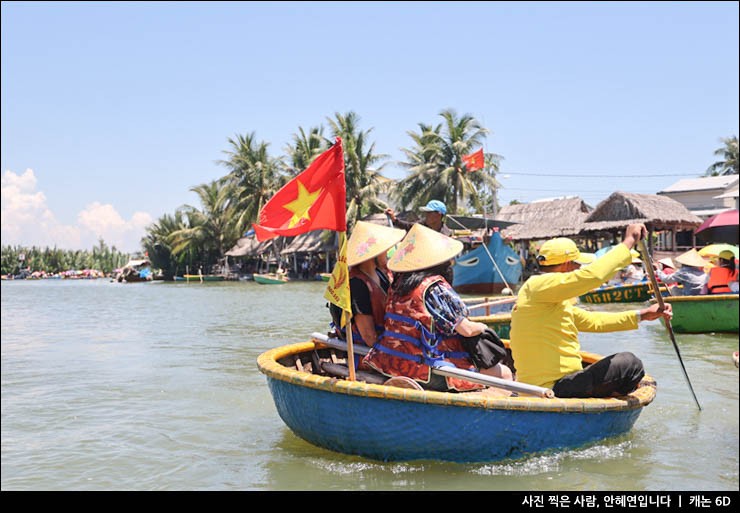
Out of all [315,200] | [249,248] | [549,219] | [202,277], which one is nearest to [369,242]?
[315,200]

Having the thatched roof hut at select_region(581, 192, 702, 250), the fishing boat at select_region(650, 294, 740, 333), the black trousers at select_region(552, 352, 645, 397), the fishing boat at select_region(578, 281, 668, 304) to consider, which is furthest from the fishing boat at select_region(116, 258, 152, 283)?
the black trousers at select_region(552, 352, 645, 397)

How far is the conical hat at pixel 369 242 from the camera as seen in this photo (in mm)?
4941

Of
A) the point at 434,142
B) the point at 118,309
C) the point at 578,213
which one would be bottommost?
the point at 118,309

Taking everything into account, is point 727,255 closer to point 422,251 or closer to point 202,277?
point 422,251

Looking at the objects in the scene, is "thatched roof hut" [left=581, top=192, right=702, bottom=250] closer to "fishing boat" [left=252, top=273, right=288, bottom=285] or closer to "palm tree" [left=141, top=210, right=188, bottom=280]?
"fishing boat" [left=252, top=273, right=288, bottom=285]

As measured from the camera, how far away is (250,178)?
4028 cm

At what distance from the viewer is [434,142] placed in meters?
35.0

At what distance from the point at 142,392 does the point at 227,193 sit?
113ft

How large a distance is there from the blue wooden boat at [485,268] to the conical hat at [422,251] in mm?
18161

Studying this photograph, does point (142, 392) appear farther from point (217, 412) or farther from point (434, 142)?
point (434, 142)

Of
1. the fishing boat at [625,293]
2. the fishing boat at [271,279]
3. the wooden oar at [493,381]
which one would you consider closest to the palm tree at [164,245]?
the fishing boat at [271,279]

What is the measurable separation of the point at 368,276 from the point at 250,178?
1425 inches

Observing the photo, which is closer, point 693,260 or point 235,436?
point 235,436
